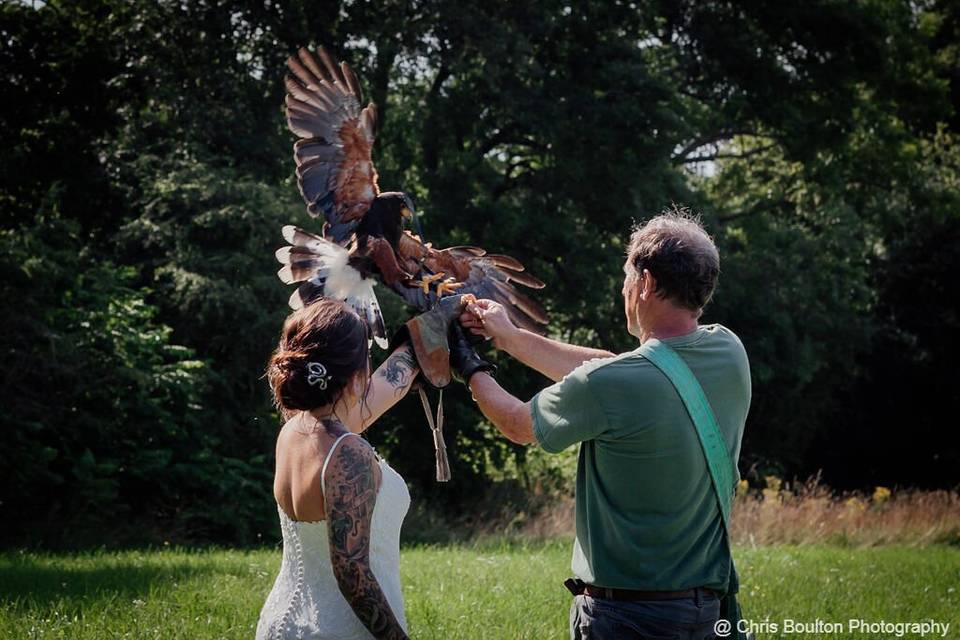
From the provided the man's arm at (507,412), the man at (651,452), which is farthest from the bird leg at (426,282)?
the man at (651,452)

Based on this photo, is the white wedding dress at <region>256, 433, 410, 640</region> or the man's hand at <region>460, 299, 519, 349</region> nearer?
the white wedding dress at <region>256, 433, 410, 640</region>

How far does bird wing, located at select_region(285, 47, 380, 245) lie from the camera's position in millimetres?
4609

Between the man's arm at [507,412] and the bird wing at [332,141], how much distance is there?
1.72 m

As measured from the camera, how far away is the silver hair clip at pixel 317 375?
8.07 ft

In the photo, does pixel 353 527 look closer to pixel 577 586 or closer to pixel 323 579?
pixel 323 579

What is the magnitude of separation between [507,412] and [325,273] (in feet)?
5.50

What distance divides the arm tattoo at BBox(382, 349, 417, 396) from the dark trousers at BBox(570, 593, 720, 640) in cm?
99

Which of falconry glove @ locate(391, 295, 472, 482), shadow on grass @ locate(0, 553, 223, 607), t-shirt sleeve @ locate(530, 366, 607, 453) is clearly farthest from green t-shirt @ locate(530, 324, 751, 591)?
shadow on grass @ locate(0, 553, 223, 607)

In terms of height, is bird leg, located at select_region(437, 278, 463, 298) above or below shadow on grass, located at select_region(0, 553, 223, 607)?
above

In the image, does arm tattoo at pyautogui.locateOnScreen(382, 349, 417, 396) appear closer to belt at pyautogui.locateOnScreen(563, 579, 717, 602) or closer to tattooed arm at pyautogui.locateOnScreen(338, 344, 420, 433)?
tattooed arm at pyautogui.locateOnScreen(338, 344, 420, 433)

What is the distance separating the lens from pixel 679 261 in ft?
8.98

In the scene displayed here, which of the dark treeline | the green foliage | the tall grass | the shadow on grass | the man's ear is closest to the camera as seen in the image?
the man's ear

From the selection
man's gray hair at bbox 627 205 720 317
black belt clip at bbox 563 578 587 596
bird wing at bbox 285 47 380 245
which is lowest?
black belt clip at bbox 563 578 587 596

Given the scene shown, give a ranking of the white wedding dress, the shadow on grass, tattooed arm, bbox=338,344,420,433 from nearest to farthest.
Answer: the white wedding dress → tattooed arm, bbox=338,344,420,433 → the shadow on grass
